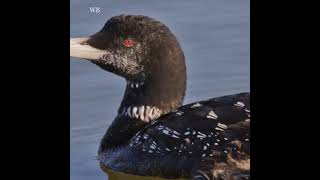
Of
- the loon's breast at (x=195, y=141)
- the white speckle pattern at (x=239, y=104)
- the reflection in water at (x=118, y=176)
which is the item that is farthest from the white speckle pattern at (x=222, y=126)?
the reflection in water at (x=118, y=176)

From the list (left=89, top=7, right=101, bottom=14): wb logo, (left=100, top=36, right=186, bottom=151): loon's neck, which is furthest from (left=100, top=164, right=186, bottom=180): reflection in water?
(left=89, top=7, right=101, bottom=14): wb logo

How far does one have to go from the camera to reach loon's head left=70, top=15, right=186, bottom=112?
7785mm

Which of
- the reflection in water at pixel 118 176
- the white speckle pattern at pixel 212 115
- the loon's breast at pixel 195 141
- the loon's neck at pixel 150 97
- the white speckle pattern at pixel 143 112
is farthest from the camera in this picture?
the white speckle pattern at pixel 143 112

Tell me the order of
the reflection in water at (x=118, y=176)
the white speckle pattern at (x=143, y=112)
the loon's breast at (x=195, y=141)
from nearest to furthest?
the loon's breast at (x=195, y=141), the reflection in water at (x=118, y=176), the white speckle pattern at (x=143, y=112)

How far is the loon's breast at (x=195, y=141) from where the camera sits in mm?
7316

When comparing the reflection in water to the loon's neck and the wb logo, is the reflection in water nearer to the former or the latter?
the loon's neck

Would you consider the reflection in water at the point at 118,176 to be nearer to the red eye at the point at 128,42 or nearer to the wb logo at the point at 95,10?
the red eye at the point at 128,42

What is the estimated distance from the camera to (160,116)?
25.7 ft

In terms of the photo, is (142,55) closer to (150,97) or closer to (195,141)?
(150,97)

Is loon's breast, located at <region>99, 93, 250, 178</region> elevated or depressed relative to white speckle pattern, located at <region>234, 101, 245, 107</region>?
depressed
